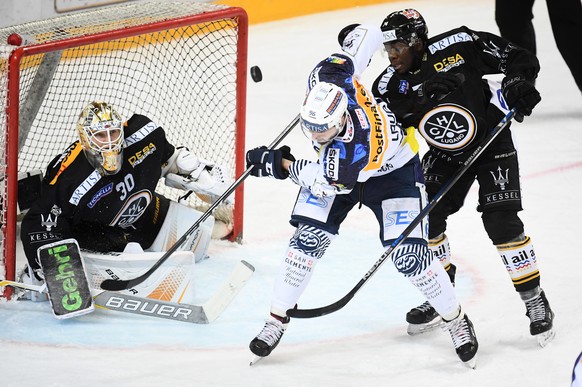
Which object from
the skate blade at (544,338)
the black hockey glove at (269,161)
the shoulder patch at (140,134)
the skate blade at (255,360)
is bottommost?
the skate blade at (544,338)

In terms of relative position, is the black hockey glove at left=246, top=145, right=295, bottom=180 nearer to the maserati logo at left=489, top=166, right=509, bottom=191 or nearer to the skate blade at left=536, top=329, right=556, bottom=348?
the maserati logo at left=489, top=166, right=509, bottom=191

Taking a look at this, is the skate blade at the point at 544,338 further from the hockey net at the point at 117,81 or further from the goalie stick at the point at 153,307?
the hockey net at the point at 117,81

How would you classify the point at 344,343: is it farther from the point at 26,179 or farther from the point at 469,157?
the point at 26,179

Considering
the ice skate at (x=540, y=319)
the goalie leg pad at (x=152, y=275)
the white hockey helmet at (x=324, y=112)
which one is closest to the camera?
the white hockey helmet at (x=324, y=112)

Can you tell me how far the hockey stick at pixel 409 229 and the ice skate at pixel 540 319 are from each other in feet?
1.54

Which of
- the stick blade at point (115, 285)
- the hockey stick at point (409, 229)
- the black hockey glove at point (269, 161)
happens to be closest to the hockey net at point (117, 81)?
the stick blade at point (115, 285)

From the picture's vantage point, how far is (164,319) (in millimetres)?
3934

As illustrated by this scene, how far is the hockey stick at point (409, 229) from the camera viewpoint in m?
3.37

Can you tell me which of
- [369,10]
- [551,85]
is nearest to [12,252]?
[551,85]

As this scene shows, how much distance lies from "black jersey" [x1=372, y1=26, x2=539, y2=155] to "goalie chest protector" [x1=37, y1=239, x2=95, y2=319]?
4.15 feet

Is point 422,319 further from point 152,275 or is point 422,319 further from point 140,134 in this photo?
point 140,134

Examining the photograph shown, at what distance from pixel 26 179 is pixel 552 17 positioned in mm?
3269

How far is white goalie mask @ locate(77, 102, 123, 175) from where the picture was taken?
12.8 feet

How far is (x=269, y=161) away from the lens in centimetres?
336
